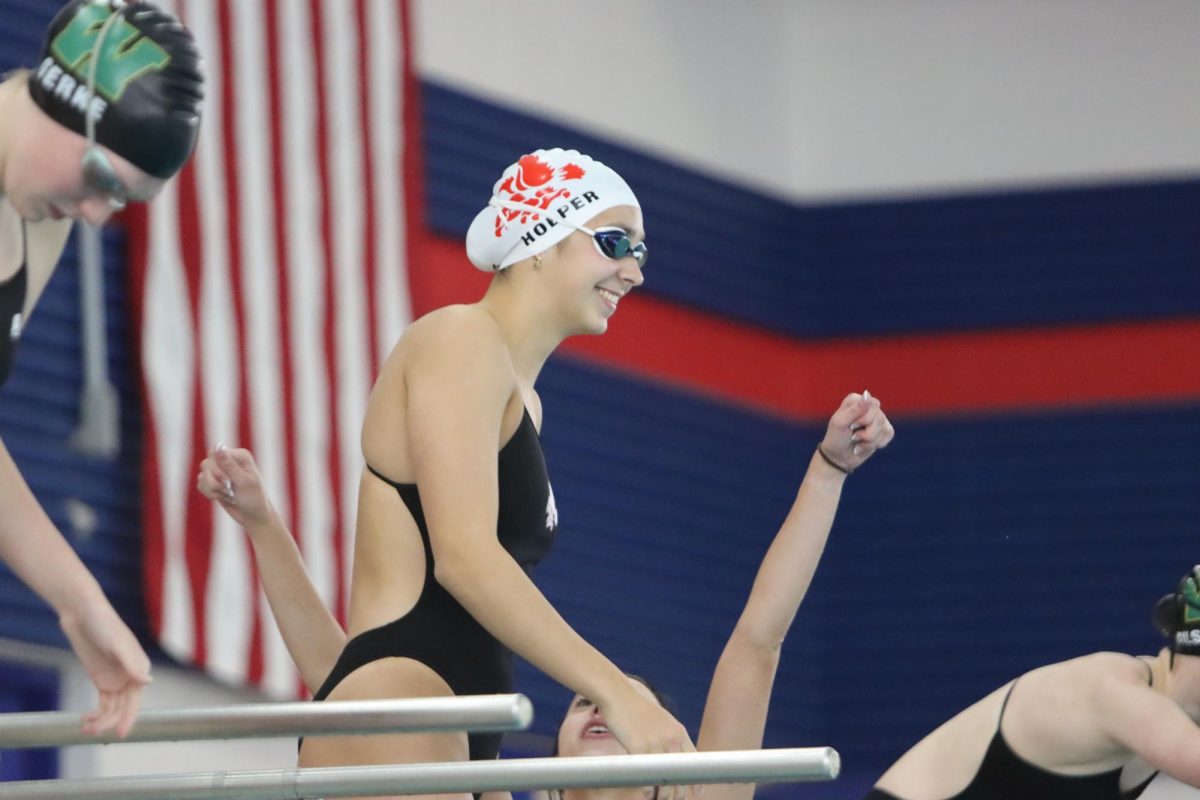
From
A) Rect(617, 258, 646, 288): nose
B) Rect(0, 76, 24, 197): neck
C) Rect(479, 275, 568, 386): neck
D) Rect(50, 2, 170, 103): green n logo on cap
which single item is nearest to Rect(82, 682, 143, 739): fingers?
Rect(0, 76, 24, 197): neck

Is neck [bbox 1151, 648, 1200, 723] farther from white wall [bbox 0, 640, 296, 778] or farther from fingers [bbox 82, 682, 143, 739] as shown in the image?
white wall [bbox 0, 640, 296, 778]

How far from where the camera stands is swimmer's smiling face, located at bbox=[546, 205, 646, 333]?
4.13 metres

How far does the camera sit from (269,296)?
8.77m

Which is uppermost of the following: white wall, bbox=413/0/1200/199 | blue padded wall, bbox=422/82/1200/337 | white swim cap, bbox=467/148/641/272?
white wall, bbox=413/0/1200/199

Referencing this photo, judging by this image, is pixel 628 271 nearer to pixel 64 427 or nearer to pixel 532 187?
pixel 532 187

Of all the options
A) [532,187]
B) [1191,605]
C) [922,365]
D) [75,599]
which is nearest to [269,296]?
[922,365]

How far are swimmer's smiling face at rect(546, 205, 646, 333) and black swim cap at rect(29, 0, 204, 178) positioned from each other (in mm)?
963

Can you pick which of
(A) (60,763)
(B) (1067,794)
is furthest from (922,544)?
(B) (1067,794)

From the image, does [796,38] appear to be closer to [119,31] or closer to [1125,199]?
[1125,199]

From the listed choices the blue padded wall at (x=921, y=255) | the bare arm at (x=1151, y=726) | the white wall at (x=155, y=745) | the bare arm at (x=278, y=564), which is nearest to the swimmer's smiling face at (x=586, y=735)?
the bare arm at (x=278, y=564)

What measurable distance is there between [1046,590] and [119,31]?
342 inches

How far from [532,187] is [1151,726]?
1.77 m

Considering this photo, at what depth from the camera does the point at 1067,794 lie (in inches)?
203

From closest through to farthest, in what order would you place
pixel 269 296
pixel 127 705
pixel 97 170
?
pixel 97 170 < pixel 127 705 < pixel 269 296
